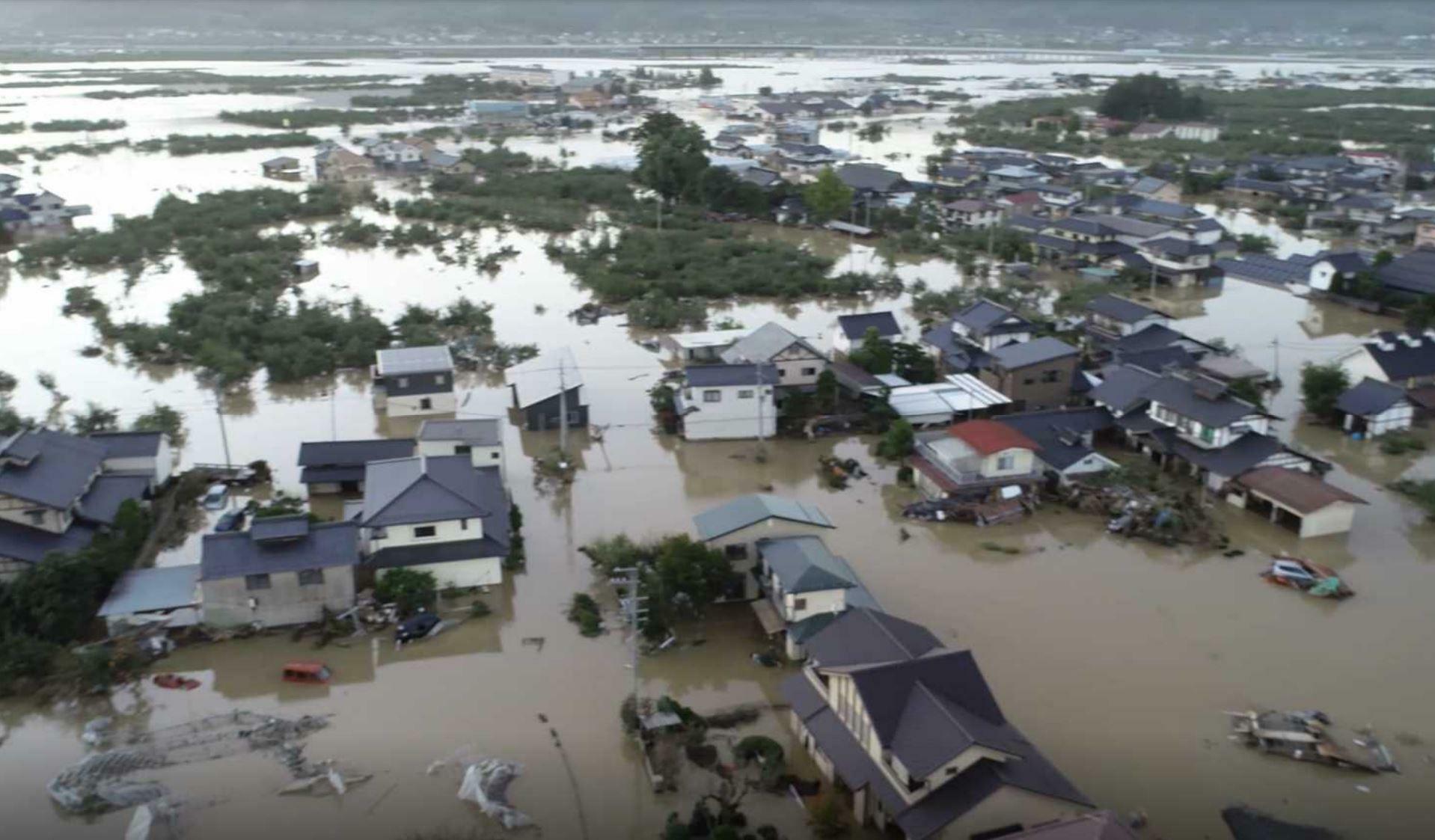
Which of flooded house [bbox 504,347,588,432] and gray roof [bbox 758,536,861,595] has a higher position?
gray roof [bbox 758,536,861,595]

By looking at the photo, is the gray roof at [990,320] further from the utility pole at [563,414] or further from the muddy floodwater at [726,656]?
the utility pole at [563,414]

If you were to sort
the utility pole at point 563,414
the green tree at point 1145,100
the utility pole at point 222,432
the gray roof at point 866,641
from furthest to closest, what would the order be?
the green tree at point 1145,100
the utility pole at point 563,414
the utility pole at point 222,432
the gray roof at point 866,641

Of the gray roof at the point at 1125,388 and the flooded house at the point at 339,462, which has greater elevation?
the gray roof at the point at 1125,388

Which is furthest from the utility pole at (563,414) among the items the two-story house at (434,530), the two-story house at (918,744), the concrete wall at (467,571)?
the two-story house at (918,744)

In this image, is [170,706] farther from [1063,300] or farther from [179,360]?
[1063,300]

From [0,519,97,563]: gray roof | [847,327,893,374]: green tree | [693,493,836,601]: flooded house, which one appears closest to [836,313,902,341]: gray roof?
[847,327,893,374]: green tree

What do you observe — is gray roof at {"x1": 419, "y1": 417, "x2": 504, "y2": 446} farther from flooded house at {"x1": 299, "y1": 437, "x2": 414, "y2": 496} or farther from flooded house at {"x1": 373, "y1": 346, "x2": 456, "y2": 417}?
flooded house at {"x1": 373, "y1": 346, "x2": 456, "y2": 417}
